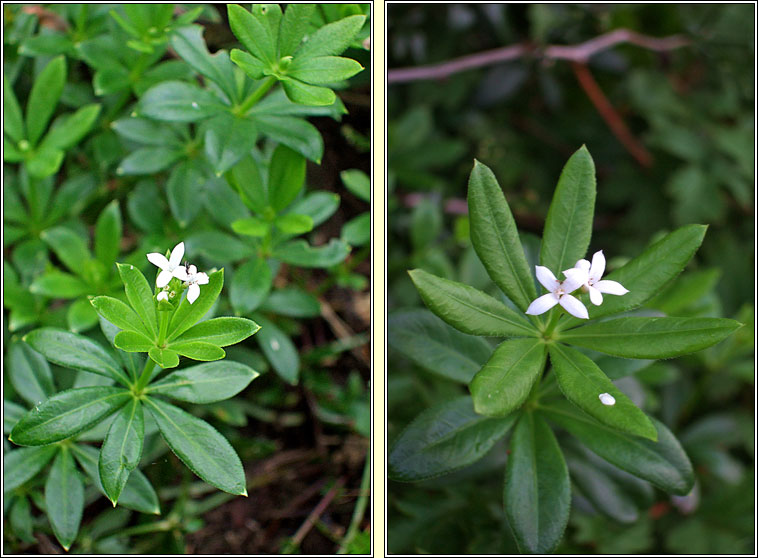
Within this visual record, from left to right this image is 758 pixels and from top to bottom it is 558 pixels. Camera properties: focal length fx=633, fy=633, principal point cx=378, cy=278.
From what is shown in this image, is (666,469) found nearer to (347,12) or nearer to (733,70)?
(347,12)

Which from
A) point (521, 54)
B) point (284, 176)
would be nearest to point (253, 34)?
point (284, 176)

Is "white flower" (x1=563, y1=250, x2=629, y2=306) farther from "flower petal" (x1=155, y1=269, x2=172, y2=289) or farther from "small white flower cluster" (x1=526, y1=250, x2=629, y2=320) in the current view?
"flower petal" (x1=155, y1=269, x2=172, y2=289)

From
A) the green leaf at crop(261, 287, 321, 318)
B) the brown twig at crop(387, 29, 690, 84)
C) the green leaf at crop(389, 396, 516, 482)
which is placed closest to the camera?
the green leaf at crop(389, 396, 516, 482)

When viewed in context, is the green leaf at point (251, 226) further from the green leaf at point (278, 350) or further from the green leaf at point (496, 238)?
the green leaf at point (496, 238)

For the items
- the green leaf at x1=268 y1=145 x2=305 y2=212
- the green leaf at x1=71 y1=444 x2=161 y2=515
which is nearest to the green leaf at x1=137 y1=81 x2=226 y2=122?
the green leaf at x1=268 y1=145 x2=305 y2=212

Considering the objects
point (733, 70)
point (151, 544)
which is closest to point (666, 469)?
point (151, 544)

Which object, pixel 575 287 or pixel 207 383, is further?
pixel 207 383

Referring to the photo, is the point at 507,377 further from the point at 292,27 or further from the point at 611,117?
the point at 611,117
